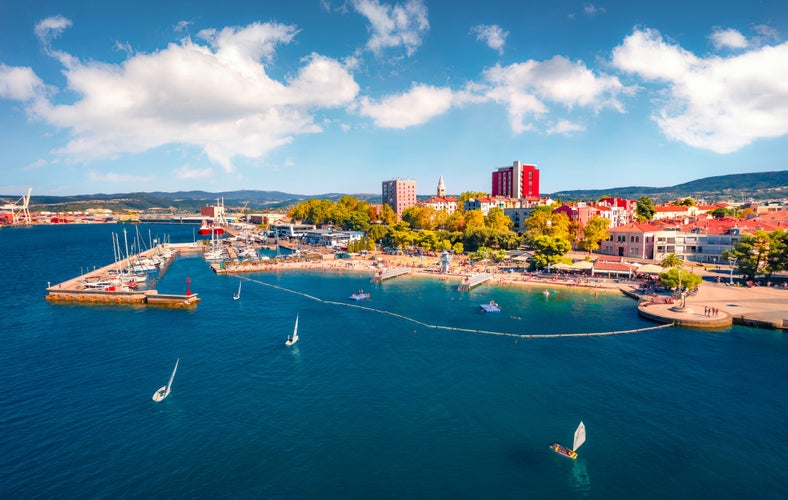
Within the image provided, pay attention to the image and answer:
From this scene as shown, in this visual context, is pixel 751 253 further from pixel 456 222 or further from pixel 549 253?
pixel 456 222

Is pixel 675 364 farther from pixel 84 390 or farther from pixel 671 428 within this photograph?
pixel 84 390


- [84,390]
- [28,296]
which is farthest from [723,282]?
[28,296]

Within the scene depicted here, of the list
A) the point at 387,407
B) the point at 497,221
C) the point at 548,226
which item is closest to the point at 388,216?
the point at 497,221

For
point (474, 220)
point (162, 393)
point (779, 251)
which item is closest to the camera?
point (162, 393)

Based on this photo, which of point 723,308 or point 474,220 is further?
point 474,220

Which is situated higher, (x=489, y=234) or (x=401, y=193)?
(x=401, y=193)

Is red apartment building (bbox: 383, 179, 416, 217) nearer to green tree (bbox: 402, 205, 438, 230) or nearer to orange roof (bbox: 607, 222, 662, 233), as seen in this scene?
green tree (bbox: 402, 205, 438, 230)
